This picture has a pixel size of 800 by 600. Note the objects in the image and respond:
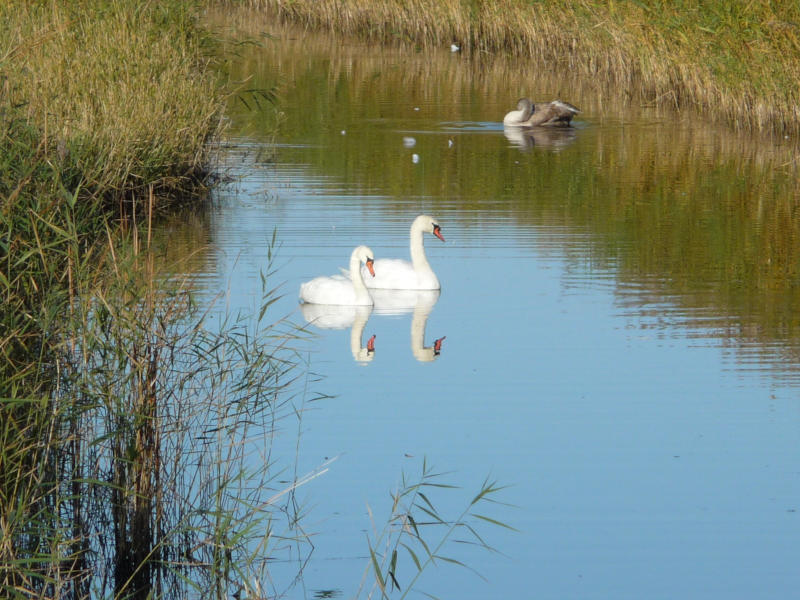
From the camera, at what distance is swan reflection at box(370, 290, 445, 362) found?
8.48 m

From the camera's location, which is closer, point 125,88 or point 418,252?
point 418,252

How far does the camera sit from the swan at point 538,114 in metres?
17.5

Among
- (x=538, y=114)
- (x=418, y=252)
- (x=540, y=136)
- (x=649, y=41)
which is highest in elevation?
(x=649, y=41)

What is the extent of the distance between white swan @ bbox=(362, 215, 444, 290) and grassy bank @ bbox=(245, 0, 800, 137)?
6.56m

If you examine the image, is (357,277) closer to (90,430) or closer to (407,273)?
(407,273)

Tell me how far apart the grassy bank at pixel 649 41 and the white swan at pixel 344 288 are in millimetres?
7287

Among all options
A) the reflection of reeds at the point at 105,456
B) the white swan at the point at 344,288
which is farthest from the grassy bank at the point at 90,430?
the white swan at the point at 344,288

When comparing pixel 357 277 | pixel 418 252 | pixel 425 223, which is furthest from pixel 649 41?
pixel 357 277

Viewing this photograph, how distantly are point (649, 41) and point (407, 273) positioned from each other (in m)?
9.36

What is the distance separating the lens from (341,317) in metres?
8.80

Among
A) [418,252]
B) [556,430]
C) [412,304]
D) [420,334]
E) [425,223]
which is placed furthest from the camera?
[425,223]

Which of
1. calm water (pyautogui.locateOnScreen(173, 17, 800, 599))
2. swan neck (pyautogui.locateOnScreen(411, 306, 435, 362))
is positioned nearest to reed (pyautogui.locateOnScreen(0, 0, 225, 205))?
calm water (pyautogui.locateOnScreen(173, 17, 800, 599))

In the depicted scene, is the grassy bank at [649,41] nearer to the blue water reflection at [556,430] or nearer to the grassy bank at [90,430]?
the blue water reflection at [556,430]

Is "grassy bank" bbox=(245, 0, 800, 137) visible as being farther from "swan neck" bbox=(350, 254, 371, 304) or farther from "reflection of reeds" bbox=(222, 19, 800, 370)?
"swan neck" bbox=(350, 254, 371, 304)
